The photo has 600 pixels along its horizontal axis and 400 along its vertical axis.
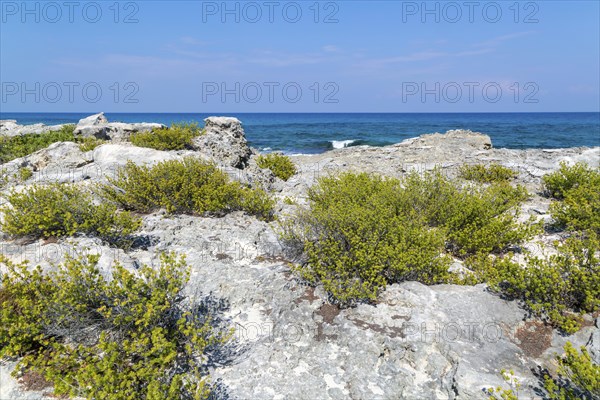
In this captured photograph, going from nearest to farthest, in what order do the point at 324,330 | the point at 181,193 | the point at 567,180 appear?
the point at 324,330, the point at 181,193, the point at 567,180

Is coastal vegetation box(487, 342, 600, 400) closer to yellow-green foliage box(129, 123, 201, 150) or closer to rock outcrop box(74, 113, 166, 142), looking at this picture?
yellow-green foliage box(129, 123, 201, 150)

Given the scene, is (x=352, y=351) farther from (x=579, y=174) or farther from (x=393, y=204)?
(x=579, y=174)

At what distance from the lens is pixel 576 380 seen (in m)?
3.72

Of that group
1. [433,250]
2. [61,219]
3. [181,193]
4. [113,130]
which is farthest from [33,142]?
[433,250]

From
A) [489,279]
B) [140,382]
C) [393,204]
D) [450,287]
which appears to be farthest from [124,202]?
[489,279]

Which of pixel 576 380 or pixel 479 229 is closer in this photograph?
pixel 576 380

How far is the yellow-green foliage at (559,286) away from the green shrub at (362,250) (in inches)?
39.4

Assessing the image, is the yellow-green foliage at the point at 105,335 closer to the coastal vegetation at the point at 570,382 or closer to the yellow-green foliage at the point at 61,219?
the yellow-green foliage at the point at 61,219

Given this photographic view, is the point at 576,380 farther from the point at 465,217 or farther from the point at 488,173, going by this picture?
the point at 488,173

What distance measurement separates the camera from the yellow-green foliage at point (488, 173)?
14.5 m

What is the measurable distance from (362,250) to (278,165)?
10.8 meters

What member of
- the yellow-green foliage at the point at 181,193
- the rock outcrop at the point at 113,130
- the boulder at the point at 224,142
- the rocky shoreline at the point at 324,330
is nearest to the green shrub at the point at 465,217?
the rocky shoreline at the point at 324,330

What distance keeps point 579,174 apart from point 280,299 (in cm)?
1119

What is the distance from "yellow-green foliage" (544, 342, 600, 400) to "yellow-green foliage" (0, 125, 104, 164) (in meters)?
16.5
